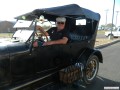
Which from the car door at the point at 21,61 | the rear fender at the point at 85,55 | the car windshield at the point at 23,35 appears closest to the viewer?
the car door at the point at 21,61

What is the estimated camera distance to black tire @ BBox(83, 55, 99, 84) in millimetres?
5902

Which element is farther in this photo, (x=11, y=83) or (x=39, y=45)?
(x=39, y=45)

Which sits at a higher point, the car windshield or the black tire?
the car windshield

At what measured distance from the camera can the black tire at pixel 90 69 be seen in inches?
232

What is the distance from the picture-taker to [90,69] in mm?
6223

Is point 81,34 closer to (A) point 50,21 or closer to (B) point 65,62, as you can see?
(A) point 50,21

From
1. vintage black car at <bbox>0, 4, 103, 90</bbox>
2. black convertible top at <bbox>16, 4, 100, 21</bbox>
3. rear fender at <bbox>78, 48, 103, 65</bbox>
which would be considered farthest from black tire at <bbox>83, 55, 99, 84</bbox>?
black convertible top at <bbox>16, 4, 100, 21</bbox>

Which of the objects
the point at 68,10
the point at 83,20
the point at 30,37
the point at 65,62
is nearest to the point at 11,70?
the point at 30,37

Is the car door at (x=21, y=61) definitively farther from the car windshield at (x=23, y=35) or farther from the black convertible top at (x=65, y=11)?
the black convertible top at (x=65, y=11)

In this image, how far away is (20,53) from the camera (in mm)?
→ 4078

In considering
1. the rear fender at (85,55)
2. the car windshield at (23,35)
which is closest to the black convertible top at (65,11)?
the car windshield at (23,35)

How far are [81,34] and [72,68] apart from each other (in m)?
1.47

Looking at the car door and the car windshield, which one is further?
the car windshield

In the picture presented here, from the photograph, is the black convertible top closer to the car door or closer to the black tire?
the car door
